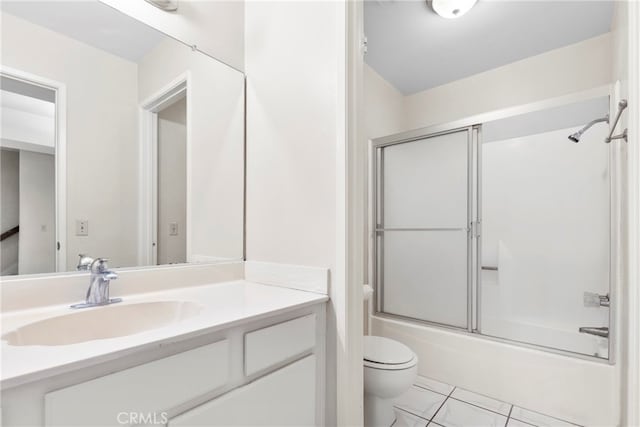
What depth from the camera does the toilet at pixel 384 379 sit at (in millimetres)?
1357

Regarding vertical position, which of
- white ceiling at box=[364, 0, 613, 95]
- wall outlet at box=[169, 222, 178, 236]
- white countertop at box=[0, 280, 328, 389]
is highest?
white ceiling at box=[364, 0, 613, 95]

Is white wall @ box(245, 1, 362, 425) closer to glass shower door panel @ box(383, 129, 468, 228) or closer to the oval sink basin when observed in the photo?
the oval sink basin

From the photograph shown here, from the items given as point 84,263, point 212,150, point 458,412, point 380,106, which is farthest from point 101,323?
point 380,106

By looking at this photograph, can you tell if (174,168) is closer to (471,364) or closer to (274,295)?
(274,295)

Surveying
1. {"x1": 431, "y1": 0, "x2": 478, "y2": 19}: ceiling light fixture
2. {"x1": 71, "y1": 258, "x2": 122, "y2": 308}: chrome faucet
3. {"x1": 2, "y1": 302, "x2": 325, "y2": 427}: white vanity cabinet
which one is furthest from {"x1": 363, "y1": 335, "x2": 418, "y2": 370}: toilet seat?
{"x1": 431, "y1": 0, "x2": 478, "y2": 19}: ceiling light fixture

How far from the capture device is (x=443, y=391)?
74.2 inches

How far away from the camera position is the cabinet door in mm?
746

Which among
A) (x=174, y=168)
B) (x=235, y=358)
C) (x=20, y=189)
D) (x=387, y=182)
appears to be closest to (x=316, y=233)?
(x=235, y=358)

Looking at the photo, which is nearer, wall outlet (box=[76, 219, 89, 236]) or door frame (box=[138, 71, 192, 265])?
wall outlet (box=[76, 219, 89, 236])

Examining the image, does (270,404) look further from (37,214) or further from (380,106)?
(380,106)

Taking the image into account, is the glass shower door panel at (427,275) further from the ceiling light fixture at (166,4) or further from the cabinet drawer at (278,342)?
the ceiling light fixture at (166,4)

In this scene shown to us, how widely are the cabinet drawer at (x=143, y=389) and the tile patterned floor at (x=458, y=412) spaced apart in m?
1.26

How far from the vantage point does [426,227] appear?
7.41 feet

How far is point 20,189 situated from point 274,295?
868 millimetres
